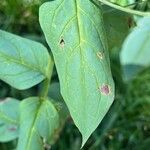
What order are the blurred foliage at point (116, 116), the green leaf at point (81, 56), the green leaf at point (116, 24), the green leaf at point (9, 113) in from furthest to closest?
1. the blurred foliage at point (116, 116)
2. the green leaf at point (9, 113)
3. the green leaf at point (116, 24)
4. the green leaf at point (81, 56)

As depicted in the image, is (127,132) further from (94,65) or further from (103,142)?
(94,65)

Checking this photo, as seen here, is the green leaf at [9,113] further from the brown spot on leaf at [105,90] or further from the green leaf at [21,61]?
the brown spot on leaf at [105,90]

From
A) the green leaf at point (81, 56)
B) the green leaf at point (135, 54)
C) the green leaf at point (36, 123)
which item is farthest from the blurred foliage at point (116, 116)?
the green leaf at point (135, 54)

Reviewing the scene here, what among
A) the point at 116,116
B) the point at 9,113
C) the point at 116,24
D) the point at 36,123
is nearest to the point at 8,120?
the point at 9,113

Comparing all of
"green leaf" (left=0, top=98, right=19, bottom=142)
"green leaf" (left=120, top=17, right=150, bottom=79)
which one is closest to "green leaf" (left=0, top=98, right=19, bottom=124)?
"green leaf" (left=0, top=98, right=19, bottom=142)

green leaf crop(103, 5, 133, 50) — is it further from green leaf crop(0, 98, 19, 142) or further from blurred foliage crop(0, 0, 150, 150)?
blurred foliage crop(0, 0, 150, 150)

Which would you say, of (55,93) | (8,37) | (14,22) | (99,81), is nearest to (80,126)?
(99,81)
